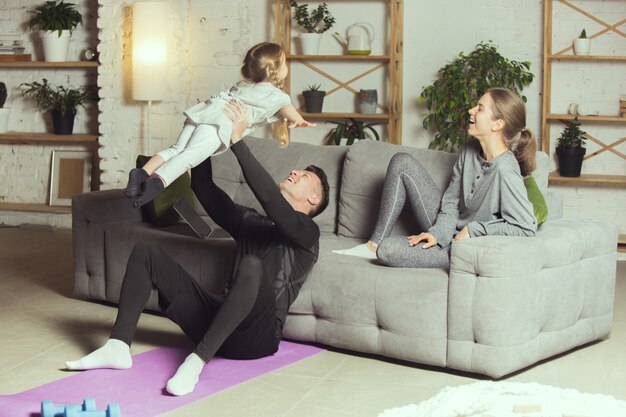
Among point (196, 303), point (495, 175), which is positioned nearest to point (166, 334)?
point (196, 303)

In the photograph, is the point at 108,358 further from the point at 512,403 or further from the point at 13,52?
the point at 13,52

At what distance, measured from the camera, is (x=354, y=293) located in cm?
390

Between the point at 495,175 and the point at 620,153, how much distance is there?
2973mm

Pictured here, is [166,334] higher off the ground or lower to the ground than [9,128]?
lower

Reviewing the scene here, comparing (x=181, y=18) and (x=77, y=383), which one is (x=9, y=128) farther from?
(x=77, y=383)

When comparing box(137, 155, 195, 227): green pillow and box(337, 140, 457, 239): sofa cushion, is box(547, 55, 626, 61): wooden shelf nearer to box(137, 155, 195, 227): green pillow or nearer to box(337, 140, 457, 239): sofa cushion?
box(337, 140, 457, 239): sofa cushion

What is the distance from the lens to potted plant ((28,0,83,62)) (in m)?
7.52

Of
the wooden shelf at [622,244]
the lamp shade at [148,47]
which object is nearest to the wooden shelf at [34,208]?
the lamp shade at [148,47]

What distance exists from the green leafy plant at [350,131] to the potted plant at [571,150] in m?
1.31

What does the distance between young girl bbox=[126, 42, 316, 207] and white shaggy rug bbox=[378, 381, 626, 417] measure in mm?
1180

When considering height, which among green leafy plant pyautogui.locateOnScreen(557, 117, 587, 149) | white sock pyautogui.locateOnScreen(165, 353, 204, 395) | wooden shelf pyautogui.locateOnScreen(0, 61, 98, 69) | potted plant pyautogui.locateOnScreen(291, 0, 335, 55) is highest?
potted plant pyautogui.locateOnScreen(291, 0, 335, 55)

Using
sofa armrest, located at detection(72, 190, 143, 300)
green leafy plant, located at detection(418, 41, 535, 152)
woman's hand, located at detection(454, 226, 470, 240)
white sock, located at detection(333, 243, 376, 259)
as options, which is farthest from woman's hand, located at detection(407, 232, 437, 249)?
green leafy plant, located at detection(418, 41, 535, 152)

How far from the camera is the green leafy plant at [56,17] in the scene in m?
7.52

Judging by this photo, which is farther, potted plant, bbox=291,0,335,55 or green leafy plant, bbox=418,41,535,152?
potted plant, bbox=291,0,335,55
